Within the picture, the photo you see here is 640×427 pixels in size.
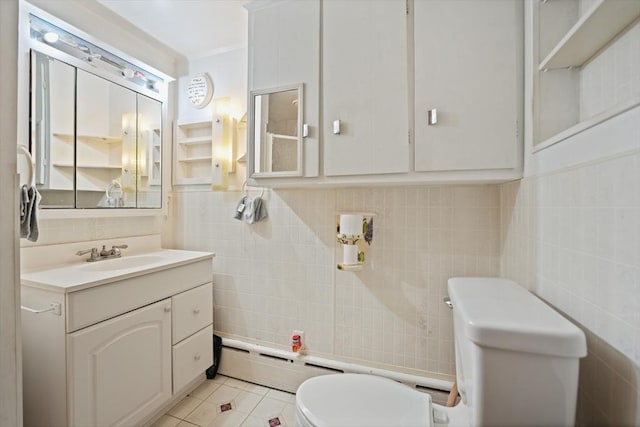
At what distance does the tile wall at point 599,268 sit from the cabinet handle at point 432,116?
0.43 m

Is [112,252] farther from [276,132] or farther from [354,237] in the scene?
[354,237]

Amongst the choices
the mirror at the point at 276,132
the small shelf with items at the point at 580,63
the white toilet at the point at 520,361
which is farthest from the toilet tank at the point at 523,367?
the mirror at the point at 276,132

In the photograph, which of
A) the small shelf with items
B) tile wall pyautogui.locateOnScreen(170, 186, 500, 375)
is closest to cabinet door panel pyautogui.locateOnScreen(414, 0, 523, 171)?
the small shelf with items

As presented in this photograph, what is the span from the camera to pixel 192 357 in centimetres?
168

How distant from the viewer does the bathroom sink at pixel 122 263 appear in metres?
1.53

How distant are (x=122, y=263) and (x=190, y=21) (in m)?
1.51

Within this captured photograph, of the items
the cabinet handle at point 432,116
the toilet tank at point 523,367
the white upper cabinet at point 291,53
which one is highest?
the white upper cabinet at point 291,53

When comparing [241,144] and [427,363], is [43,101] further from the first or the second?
[427,363]

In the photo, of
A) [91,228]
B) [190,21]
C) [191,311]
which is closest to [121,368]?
[191,311]

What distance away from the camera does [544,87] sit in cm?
97

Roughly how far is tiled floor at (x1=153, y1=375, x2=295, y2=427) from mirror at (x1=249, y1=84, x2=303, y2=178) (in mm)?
1318

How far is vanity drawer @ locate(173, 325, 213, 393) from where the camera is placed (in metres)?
1.57

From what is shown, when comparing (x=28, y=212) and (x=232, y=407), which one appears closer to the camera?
(x=28, y=212)

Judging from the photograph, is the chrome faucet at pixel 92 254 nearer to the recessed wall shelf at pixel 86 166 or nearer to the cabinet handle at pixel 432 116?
the recessed wall shelf at pixel 86 166
